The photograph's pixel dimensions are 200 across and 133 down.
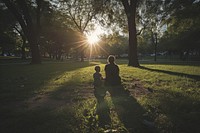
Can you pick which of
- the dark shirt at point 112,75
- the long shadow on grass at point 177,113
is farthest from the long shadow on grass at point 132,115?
the dark shirt at point 112,75

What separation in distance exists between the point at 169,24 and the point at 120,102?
16.3 meters

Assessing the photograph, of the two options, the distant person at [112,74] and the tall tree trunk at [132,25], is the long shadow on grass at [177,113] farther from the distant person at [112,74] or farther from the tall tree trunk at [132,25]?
the tall tree trunk at [132,25]

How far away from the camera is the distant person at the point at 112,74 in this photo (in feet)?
25.0

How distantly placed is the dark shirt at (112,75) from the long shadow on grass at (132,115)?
178cm

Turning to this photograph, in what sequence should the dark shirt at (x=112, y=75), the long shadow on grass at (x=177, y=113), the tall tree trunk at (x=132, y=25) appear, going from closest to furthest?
Answer: the long shadow on grass at (x=177, y=113)
the dark shirt at (x=112, y=75)
the tall tree trunk at (x=132, y=25)

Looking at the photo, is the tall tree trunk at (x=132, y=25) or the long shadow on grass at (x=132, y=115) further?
the tall tree trunk at (x=132, y=25)

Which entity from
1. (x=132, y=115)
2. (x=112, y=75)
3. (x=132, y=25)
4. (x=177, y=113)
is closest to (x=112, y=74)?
(x=112, y=75)

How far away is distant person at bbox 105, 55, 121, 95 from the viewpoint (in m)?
7.62

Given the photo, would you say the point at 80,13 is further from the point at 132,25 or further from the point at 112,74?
the point at 112,74

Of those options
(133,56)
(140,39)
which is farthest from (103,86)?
(140,39)

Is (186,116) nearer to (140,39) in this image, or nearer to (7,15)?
(7,15)

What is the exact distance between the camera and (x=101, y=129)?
3514mm

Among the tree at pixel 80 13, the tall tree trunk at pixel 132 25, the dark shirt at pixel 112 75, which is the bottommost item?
the dark shirt at pixel 112 75

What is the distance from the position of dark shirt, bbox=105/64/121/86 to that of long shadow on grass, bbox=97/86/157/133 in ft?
5.85
